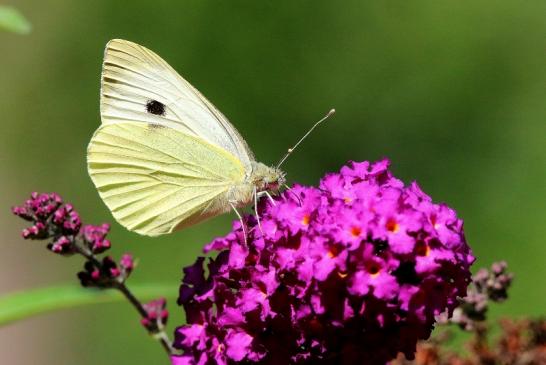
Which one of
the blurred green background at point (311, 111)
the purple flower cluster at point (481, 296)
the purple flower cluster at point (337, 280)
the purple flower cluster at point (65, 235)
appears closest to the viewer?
the purple flower cluster at point (337, 280)

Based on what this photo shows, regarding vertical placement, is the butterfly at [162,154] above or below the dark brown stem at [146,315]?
above

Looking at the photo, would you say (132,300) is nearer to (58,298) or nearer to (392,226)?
(58,298)

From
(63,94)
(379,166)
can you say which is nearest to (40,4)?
(63,94)

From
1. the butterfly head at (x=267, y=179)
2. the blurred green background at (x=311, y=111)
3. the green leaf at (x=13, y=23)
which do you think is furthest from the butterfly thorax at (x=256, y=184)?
the blurred green background at (x=311, y=111)

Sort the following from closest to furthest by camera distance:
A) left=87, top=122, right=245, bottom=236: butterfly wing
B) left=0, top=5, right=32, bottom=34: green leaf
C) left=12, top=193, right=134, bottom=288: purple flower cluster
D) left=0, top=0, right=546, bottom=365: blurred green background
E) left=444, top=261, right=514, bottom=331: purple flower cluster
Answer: left=0, top=5, right=32, bottom=34: green leaf
left=12, top=193, right=134, bottom=288: purple flower cluster
left=444, top=261, right=514, bottom=331: purple flower cluster
left=87, top=122, right=245, bottom=236: butterfly wing
left=0, top=0, right=546, bottom=365: blurred green background

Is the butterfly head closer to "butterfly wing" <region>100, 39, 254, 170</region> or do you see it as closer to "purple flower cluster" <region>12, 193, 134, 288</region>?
"butterfly wing" <region>100, 39, 254, 170</region>

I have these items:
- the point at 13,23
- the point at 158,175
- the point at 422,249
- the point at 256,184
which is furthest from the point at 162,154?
the point at 422,249

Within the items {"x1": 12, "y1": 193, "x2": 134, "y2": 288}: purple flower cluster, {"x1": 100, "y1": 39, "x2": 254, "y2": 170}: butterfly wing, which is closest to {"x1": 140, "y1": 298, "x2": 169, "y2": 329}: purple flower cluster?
{"x1": 12, "y1": 193, "x2": 134, "y2": 288}: purple flower cluster

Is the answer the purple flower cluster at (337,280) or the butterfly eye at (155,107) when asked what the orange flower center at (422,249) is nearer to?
the purple flower cluster at (337,280)
